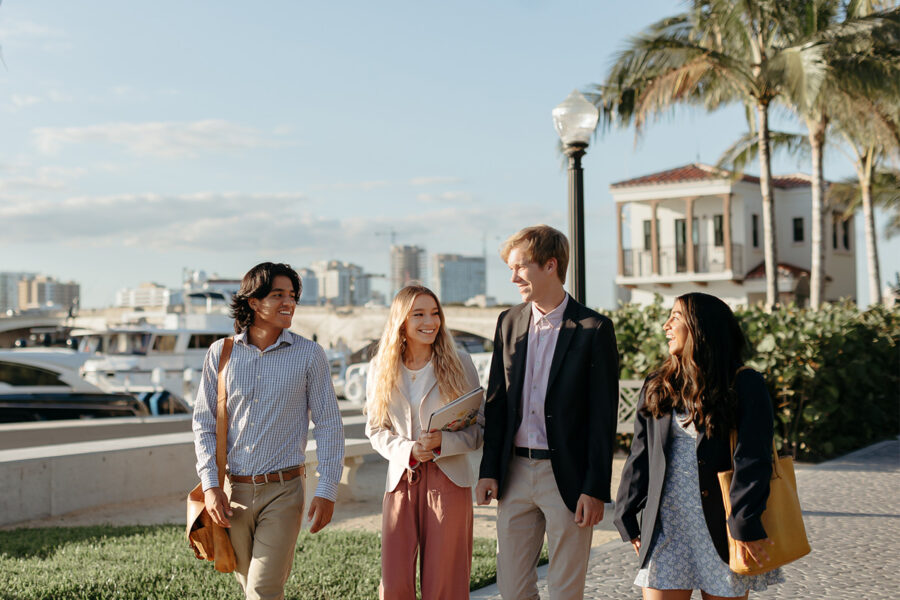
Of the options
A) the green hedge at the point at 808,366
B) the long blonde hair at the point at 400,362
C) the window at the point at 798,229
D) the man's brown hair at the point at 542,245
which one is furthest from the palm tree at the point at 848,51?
the window at the point at 798,229

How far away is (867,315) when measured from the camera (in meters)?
14.1

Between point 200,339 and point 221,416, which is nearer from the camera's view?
point 221,416

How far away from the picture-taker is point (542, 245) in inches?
148

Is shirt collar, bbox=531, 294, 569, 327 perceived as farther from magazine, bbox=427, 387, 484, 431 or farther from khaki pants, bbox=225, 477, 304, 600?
khaki pants, bbox=225, 477, 304, 600

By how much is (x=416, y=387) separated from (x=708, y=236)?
33339 millimetres

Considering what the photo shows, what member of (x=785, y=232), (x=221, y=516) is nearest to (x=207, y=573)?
(x=221, y=516)

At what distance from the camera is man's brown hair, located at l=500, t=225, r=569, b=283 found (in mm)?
3762

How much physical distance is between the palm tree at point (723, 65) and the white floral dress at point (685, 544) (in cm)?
1294

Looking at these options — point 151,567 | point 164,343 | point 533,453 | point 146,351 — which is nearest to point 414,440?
point 533,453

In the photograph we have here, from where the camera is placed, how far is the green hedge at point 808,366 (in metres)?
10.5

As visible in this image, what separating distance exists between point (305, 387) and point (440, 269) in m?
194

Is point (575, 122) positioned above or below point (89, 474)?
above

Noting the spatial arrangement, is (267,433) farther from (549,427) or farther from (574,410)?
(574,410)

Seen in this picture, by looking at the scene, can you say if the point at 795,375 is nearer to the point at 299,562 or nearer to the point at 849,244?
Answer: the point at 299,562
